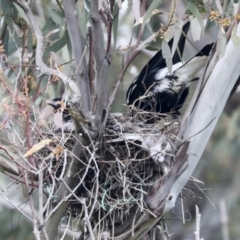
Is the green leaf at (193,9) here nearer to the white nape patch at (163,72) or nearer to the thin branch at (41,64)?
the thin branch at (41,64)

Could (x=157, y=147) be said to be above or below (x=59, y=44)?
below

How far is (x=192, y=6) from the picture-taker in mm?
1992

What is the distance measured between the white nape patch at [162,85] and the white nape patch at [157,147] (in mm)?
649

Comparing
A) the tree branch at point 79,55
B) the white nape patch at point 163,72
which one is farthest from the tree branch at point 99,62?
the white nape patch at point 163,72

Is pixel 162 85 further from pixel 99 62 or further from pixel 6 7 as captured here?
pixel 99 62

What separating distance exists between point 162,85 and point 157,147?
2.42 ft

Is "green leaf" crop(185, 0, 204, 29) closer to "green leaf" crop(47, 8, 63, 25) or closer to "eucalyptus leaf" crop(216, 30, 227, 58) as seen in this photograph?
"eucalyptus leaf" crop(216, 30, 227, 58)

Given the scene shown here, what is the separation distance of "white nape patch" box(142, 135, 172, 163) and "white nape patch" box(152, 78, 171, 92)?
0.65m

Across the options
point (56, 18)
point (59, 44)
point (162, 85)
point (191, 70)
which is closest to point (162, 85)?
point (162, 85)

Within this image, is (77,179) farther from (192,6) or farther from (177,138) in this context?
(192,6)

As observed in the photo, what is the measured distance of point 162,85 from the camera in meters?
2.87

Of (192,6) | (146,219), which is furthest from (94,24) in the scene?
(146,219)

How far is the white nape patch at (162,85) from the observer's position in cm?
287

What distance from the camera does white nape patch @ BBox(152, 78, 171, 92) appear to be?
287 centimetres
